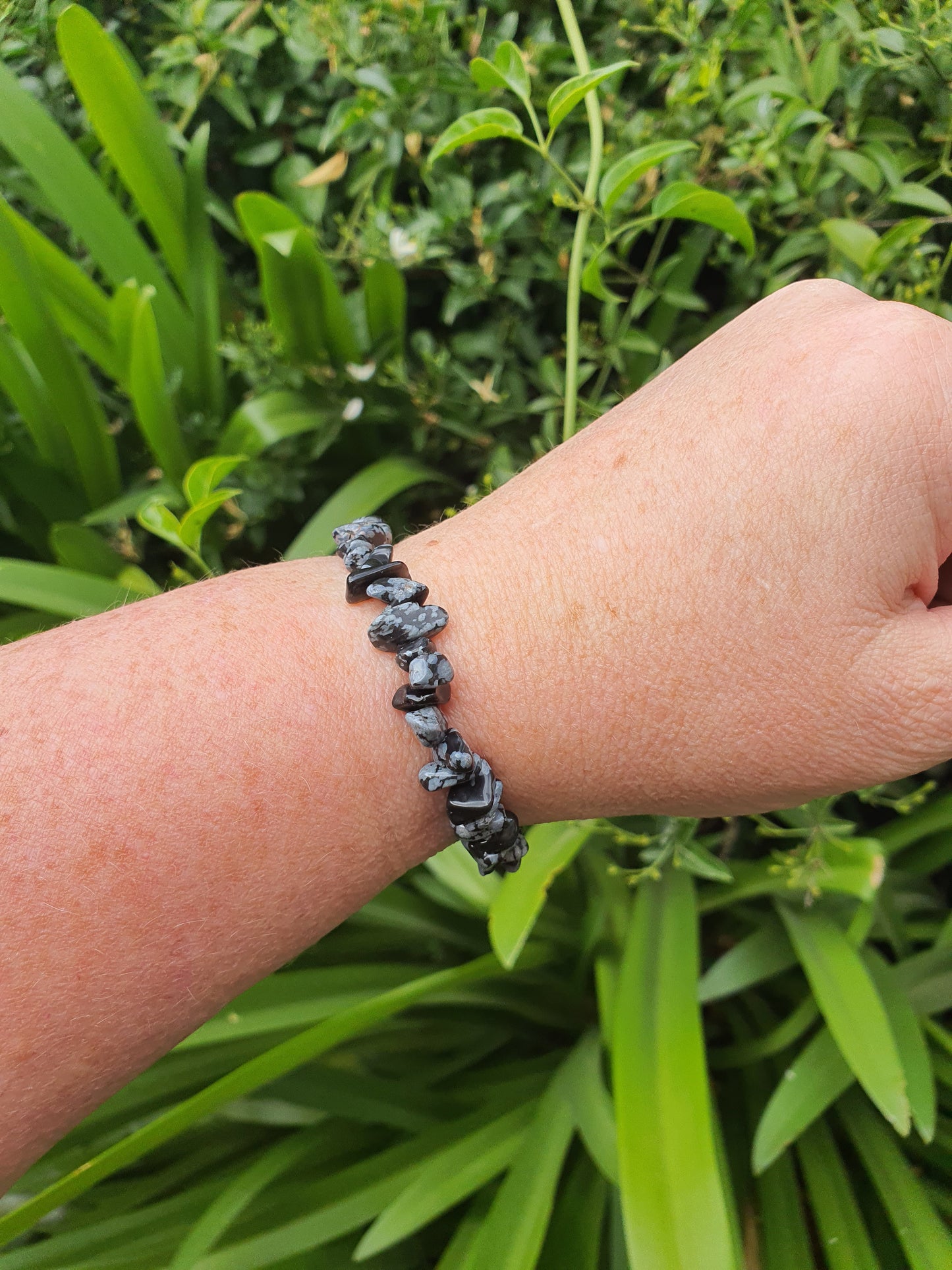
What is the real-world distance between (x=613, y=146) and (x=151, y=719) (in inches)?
29.9

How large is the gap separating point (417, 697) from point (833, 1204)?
683 millimetres

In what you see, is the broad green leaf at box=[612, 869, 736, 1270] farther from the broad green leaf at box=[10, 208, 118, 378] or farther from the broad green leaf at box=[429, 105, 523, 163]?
the broad green leaf at box=[10, 208, 118, 378]

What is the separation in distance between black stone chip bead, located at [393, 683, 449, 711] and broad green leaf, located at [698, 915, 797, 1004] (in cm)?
47

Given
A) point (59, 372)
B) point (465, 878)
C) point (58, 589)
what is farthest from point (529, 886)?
point (59, 372)

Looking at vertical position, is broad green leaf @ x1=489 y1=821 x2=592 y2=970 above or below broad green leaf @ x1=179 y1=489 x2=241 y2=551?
below

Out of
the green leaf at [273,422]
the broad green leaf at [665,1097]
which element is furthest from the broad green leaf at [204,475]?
the broad green leaf at [665,1097]

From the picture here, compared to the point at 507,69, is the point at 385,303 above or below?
below

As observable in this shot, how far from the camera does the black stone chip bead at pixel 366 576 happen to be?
2.10ft

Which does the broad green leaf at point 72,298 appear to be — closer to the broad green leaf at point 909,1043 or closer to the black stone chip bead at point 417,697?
the black stone chip bead at point 417,697

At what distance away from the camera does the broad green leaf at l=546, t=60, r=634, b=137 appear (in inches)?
26.8

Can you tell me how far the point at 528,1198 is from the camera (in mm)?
756

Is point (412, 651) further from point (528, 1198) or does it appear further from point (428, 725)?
point (528, 1198)

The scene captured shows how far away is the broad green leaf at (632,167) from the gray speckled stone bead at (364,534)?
14.5 inches

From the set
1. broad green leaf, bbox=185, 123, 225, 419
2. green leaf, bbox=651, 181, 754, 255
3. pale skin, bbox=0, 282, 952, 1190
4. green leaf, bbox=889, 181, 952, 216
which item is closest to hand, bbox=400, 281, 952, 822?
pale skin, bbox=0, 282, 952, 1190
